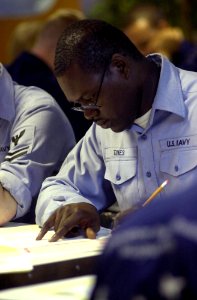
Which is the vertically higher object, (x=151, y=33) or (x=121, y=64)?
(x=121, y=64)

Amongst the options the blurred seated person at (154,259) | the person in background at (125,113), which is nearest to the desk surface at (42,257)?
the person in background at (125,113)

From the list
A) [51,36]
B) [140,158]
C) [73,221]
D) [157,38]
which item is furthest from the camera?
[157,38]

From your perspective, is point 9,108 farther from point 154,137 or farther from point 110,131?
point 154,137

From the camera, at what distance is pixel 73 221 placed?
2.78 meters

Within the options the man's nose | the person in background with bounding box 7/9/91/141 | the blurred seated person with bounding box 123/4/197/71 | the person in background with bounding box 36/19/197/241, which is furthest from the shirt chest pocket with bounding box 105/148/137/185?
the blurred seated person with bounding box 123/4/197/71

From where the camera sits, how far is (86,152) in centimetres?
320

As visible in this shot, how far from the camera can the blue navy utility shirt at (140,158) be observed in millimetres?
2938

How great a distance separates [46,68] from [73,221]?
2143 mm

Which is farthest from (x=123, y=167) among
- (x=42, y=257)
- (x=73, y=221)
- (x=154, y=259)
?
(x=154, y=259)

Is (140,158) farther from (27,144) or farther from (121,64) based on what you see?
(27,144)

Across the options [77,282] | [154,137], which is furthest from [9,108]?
[77,282]

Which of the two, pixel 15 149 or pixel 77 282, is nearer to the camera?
pixel 77 282

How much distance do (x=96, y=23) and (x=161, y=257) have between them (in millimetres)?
2067

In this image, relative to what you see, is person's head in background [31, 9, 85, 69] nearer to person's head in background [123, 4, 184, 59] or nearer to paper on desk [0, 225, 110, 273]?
person's head in background [123, 4, 184, 59]
